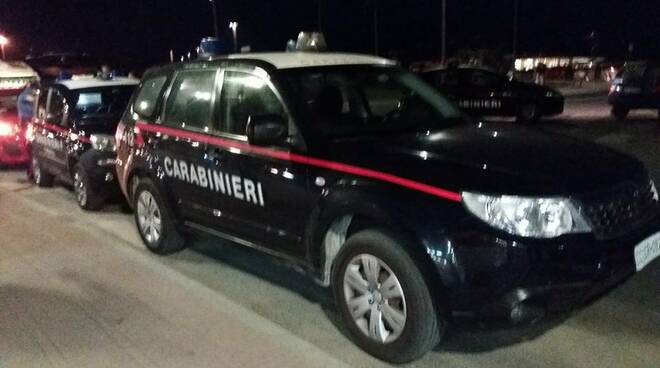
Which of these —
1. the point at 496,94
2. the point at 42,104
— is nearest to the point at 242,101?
the point at 42,104

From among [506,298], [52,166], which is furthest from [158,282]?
[52,166]

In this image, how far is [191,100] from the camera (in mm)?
5957

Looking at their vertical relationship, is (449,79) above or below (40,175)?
above

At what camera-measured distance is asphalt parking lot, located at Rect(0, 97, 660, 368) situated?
14.2 feet

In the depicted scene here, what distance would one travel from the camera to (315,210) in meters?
Result: 4.60

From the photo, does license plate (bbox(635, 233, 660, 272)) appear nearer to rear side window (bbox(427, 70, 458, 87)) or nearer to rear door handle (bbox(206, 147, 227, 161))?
rear door handle (bbox(206, 147, 227, 161))

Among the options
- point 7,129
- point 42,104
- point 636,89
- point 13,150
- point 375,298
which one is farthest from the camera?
point 636,89

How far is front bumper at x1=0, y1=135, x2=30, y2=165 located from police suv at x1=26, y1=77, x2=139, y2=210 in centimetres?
195

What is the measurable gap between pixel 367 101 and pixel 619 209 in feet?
6.83

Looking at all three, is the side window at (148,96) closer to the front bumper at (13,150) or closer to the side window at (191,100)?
the side window at (191,100)

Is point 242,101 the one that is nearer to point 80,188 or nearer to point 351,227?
point 351,227

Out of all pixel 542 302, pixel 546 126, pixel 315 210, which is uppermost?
pixel 315 210

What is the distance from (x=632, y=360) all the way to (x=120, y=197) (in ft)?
22.7

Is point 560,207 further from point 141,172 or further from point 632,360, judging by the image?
point 141,172
